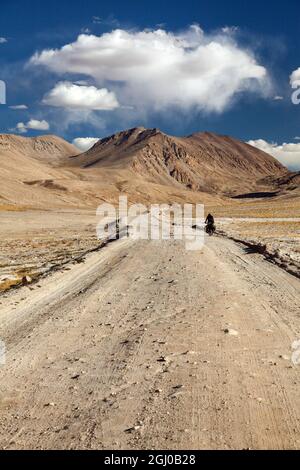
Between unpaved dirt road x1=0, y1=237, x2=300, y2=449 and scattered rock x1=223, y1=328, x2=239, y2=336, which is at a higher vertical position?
scattered rock x1=223, y1=328, x2=239, y2=336

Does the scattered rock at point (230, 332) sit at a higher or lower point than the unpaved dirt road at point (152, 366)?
higher

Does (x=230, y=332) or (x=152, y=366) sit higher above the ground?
(x=230, y=332)

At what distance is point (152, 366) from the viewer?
9.58 meters

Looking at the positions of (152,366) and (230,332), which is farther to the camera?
(230,332)

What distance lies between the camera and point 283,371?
9.19 meters

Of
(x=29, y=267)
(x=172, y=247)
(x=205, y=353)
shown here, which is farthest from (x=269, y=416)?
(x=172, y=247)

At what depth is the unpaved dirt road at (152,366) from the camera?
7.07m

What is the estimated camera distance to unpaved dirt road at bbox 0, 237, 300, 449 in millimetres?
7074

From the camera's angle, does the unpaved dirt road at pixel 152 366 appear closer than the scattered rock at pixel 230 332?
Yes

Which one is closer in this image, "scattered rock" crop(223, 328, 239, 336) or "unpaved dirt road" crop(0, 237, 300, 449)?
"unpaved dirt road" crop(0, 237, 300, 449)

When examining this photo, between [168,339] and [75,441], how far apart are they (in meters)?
4.69

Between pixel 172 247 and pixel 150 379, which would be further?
pixel 172 247
